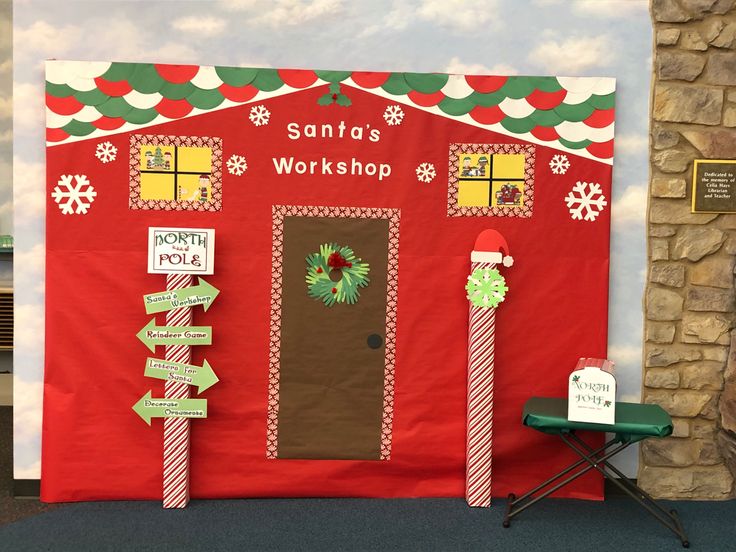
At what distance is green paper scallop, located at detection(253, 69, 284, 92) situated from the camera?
2795mm

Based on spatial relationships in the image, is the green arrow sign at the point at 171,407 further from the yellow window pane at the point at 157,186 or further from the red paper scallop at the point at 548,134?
the red paper scallop at the point at 548,134

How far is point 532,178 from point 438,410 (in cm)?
118

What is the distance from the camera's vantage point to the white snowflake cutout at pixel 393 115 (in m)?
2.83

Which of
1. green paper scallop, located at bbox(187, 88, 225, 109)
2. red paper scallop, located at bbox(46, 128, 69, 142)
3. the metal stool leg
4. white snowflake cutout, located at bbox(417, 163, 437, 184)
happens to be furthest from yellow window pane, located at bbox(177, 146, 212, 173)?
the metal stool leg

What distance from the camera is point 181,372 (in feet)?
9.07

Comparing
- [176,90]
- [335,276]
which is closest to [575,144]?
[335,276]

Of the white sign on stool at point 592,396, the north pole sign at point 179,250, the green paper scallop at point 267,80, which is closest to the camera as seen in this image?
the white sign on stool at point 592,396

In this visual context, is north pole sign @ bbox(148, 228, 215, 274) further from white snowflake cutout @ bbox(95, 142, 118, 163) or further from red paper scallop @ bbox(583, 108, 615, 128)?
red paper scallop @ bbox(583, 108, 615, 128)

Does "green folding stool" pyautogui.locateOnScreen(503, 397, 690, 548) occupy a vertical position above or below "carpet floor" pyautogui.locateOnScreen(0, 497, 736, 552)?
above

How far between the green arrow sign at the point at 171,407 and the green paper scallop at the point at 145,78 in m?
1.39

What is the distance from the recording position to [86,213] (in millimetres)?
2785

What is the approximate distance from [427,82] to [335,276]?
100 cm

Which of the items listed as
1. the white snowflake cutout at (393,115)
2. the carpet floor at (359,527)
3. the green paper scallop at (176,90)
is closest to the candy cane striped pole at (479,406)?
the carpet floor at (359,527)

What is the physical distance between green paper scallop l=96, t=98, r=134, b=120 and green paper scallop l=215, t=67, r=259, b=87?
441mm
